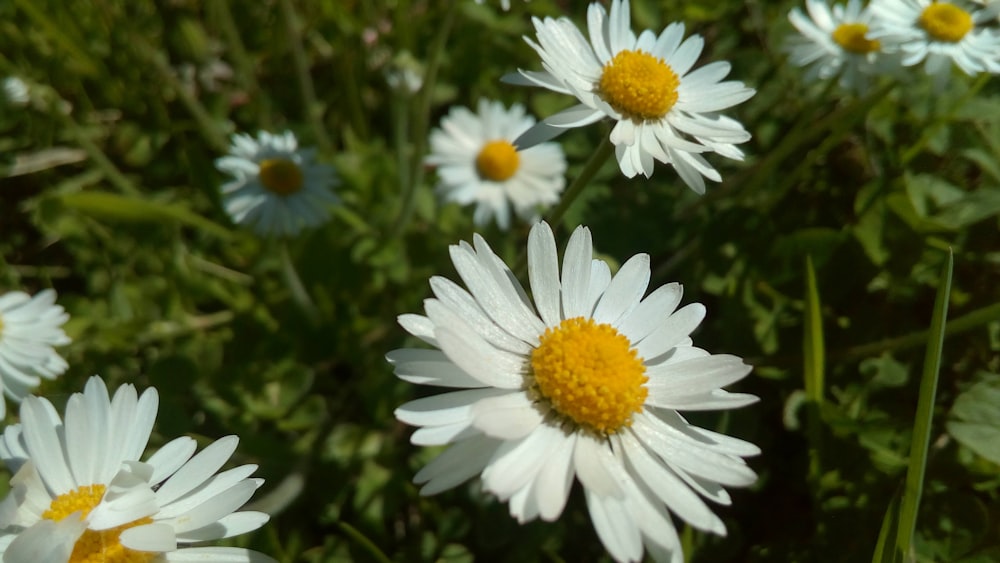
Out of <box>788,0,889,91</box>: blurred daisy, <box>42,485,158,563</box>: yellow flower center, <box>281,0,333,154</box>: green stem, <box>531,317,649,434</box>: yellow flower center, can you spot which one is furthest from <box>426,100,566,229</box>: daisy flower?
<box>42,485,158,563</box>: yellow flower center

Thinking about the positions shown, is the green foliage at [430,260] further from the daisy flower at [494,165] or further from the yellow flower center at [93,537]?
the yellow flower center at [93,537]

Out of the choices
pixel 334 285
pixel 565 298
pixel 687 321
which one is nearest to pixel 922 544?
pixel 687 321

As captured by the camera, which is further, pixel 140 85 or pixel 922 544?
pixel 140 85

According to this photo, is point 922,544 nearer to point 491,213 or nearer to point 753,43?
point 491,213

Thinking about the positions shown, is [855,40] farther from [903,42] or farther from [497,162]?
[497,162]

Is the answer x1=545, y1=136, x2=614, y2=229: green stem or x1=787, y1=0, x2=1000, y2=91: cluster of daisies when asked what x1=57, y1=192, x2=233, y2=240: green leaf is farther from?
x1=787, y1=0, x2=1000, y2=91: cluster of daisies

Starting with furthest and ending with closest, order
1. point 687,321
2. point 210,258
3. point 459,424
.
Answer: point 210,258 → point 687,321 → point 459,424

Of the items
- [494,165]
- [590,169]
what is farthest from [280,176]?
[590,169]
